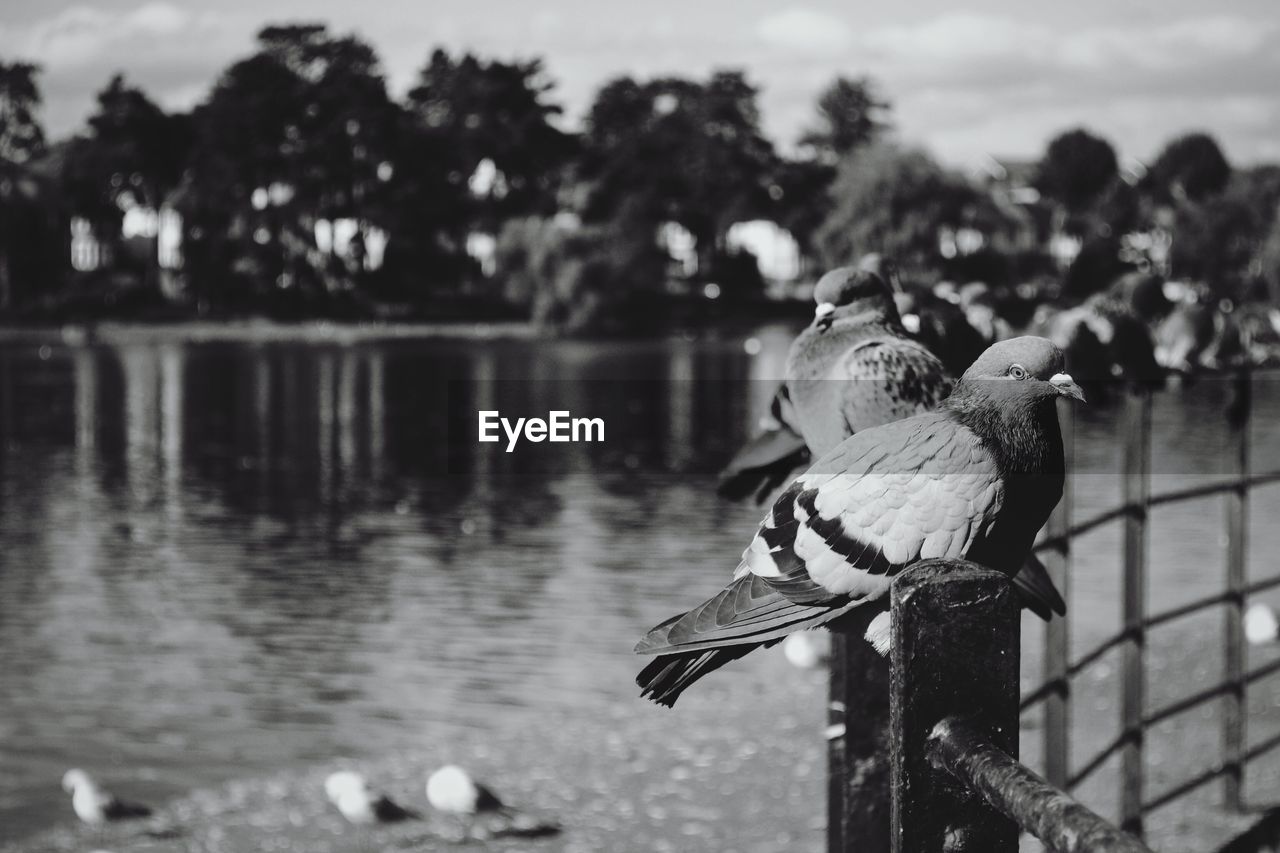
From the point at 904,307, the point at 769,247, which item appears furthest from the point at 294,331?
the point at 904,307

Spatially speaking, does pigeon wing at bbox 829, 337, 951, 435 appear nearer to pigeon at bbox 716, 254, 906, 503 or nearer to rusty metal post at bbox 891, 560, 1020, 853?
pigeon at bbox 716, 254, 906, 503

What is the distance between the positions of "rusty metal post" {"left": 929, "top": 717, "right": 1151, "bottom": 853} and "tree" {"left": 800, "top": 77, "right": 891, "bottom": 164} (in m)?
121

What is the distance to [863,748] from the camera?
10.2 ft

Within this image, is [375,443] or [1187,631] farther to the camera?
[375,443]

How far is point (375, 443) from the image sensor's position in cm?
4903

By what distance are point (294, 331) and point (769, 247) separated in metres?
43.6

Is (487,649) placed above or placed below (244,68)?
below

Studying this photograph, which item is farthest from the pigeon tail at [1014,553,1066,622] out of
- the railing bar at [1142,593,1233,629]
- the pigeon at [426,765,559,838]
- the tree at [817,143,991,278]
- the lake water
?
the tree at [817,143,991,278]

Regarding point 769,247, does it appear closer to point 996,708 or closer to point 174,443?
point 174,443

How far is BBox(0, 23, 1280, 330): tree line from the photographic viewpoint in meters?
91.6

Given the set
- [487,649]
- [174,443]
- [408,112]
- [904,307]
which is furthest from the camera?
[408,112]

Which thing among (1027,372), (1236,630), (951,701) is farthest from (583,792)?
(951,701)

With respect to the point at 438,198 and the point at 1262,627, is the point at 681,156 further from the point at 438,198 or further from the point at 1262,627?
the point at 1262,627

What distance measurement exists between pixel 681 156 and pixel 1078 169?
4406 cm
